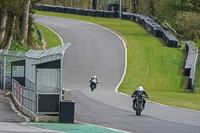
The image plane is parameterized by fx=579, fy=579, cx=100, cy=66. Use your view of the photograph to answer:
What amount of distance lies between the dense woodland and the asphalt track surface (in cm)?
471

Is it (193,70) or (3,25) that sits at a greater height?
(3,25)

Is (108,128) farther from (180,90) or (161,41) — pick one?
(161,41)

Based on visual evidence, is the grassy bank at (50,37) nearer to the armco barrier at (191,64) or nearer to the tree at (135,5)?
the armco barrier at (191,64)

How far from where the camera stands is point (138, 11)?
8900 centimetres

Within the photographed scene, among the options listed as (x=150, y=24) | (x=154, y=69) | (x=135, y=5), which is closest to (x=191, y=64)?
(x=154, y=69)

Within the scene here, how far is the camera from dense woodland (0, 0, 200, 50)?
44562 mm

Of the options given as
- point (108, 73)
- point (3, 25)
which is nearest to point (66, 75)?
point (108, 73)

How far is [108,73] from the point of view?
4450cm

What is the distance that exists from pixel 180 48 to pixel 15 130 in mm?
39651

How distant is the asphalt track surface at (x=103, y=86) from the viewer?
20328 millimetres

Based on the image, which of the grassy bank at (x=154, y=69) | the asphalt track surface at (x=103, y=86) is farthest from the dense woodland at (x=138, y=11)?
the asphalt track surface at (x=103, y=86)

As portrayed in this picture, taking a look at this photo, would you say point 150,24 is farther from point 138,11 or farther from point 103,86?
point 138,11

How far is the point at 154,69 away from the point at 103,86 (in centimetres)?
799

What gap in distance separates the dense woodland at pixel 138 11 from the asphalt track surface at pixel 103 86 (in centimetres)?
471
